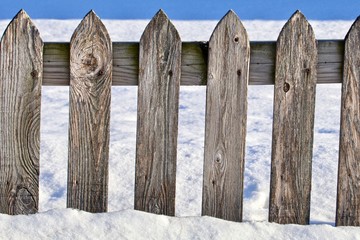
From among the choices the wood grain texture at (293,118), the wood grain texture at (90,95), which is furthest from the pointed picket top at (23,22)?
the wood grain texture at (293,118)

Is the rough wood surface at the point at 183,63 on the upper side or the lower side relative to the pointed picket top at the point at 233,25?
lower

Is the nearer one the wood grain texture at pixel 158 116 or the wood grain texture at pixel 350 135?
the wood grain texture at pixel 158 116

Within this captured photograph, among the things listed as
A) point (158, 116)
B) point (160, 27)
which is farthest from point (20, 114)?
point (160, 27)

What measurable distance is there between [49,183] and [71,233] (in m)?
1.61

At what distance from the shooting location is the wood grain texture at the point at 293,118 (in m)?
4.20

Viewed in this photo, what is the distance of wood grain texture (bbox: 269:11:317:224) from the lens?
13.8 feet

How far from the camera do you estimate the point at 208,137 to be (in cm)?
423

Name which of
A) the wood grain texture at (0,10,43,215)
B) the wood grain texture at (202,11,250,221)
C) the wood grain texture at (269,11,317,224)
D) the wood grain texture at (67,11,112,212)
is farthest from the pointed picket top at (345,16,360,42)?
the wood grain texture at (0,10,43,215)

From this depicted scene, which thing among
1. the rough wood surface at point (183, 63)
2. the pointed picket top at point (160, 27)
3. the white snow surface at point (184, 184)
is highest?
the pointed picket top at point (160, 27)

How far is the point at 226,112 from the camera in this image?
4.22 m

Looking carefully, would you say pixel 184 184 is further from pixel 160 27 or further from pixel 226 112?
pixel 160 27

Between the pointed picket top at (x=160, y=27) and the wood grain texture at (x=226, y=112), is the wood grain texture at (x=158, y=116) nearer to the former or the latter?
the pointed picket top at (x=160, y=27)

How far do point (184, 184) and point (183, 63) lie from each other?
1534 mm

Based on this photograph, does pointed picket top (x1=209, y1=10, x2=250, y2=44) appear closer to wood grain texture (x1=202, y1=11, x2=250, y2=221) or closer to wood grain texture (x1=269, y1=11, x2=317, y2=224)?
wood grain texture (x1=202, y1=11, x2=250, y2=221)
